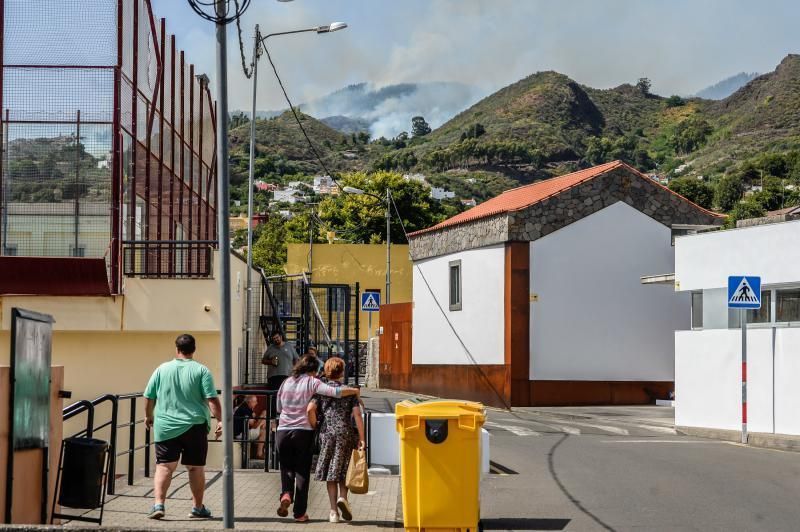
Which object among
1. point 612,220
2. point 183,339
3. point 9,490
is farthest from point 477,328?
point 9,490

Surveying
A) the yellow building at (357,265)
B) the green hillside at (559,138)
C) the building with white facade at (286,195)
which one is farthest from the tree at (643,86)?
the yellow building at (357,265)

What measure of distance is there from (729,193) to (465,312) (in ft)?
216

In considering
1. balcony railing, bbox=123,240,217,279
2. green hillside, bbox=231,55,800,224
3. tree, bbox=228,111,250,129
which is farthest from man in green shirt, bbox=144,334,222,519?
tree, bbox=228,111,250,129

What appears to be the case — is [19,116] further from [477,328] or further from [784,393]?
[477,328]

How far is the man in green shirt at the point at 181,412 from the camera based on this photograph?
1049 cm

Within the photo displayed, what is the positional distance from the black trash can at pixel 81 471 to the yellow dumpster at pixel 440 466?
2.61m

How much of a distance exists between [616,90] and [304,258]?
14768 cm

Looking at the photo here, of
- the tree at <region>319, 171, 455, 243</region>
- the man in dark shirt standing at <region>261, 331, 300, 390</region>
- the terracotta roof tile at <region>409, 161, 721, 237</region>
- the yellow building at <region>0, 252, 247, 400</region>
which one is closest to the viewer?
the yellow building at <region>0, 252, 247, 400</region>

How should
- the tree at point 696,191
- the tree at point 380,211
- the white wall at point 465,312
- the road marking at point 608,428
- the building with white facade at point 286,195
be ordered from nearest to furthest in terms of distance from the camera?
the road marking at point 608,428 → the white wall at point 465,312 → the tree at point 380,211 → the tree at point 696,191 → the building with white facade at point 286,195

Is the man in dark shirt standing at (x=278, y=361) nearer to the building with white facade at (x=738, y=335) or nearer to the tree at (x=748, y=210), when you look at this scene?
the building with white facade at (x=738, y=335)

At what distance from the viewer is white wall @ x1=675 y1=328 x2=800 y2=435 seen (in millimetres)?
19562

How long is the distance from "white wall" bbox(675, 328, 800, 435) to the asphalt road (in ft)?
2.89

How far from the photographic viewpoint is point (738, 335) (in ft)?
68.5

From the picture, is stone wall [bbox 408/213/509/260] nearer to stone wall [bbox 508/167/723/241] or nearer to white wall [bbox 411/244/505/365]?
white wall [bbox 411/244/505/365]
